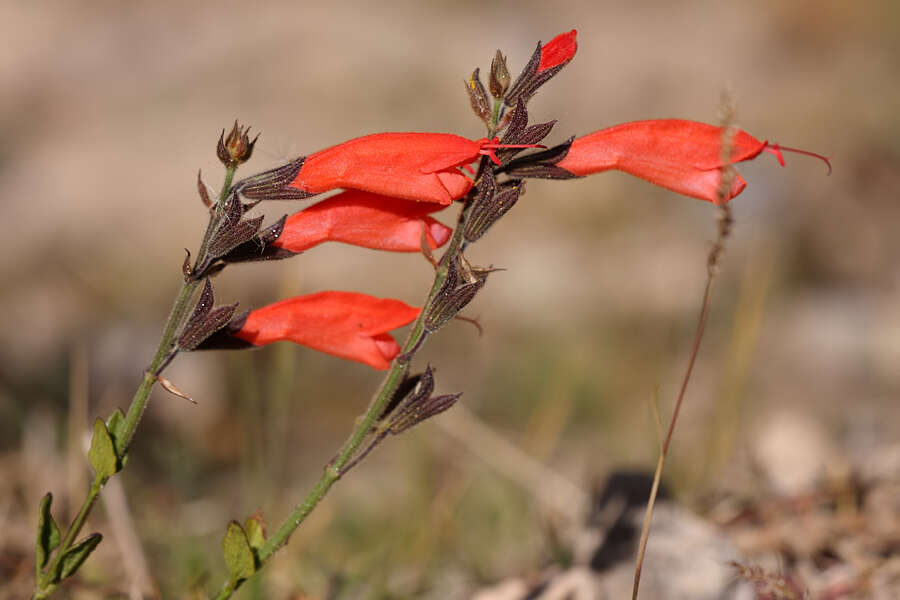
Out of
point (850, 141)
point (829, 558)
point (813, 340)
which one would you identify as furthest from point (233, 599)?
point (850, 141)

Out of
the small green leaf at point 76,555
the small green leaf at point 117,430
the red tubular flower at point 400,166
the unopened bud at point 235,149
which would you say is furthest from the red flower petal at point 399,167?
the small green leaf at point 76,555

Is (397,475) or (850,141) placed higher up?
(850,141)

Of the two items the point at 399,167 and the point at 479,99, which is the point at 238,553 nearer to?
the point at 399,167

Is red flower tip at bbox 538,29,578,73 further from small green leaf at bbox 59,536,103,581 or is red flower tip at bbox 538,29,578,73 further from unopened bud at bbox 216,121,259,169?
small green leaf at bbox 59,536,103,581

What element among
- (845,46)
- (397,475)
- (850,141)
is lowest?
(397,475)

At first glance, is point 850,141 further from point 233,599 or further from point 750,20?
point 233,599

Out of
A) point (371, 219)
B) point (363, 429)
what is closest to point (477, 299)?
point (371, 219)

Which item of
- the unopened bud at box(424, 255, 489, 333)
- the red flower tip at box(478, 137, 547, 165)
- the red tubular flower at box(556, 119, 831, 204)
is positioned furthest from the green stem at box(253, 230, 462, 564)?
the red tubular flower at box(556, 119, 831, 204)
